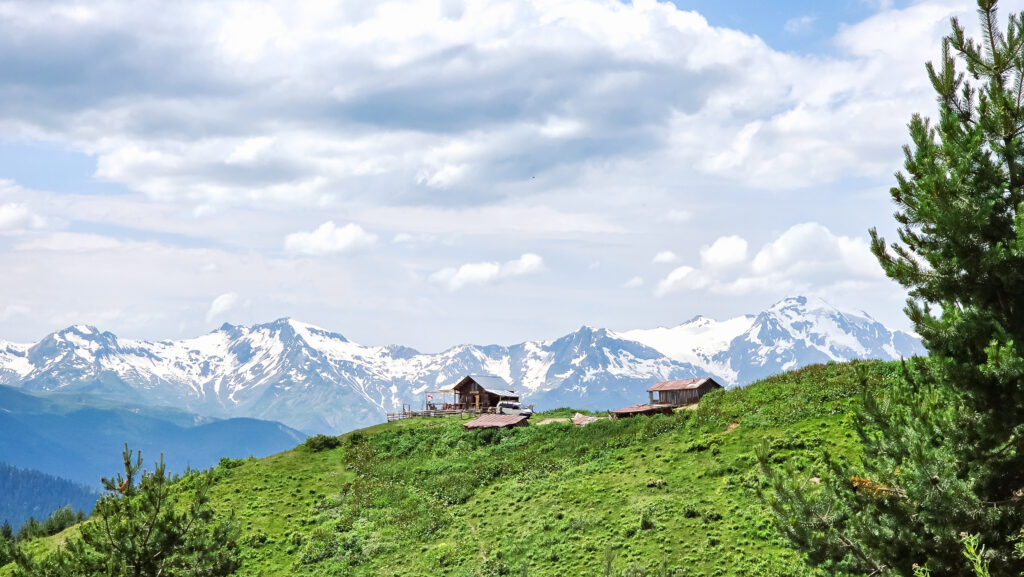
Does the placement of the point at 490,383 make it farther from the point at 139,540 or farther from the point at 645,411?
the point at 139,540

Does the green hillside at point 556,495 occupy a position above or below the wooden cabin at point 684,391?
below

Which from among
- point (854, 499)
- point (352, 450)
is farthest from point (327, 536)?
point (854, 499)

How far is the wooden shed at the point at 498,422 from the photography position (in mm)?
74113

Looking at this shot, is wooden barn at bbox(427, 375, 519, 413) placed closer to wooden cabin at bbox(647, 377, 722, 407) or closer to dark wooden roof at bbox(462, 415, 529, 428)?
dark wooden roof at bbox(462, 415, 529, 428)

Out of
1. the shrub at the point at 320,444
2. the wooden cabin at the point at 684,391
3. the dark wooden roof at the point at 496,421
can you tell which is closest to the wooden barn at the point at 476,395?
the dark wooden roof at the point at 496,421

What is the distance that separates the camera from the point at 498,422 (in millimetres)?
74938

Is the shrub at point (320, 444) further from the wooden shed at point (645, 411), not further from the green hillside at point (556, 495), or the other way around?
the wooden shed at point (645, 411)

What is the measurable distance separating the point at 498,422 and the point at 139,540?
171ft

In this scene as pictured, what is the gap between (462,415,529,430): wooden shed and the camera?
2918 inches

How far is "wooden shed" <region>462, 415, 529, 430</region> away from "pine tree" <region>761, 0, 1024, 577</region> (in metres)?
58.7

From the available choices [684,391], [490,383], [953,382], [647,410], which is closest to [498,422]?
[647,410]

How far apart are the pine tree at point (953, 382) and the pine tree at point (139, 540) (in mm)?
19046

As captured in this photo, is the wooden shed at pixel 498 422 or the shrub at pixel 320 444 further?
the shrub at pixel 320 444

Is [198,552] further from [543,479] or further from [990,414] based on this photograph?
[543,479]
